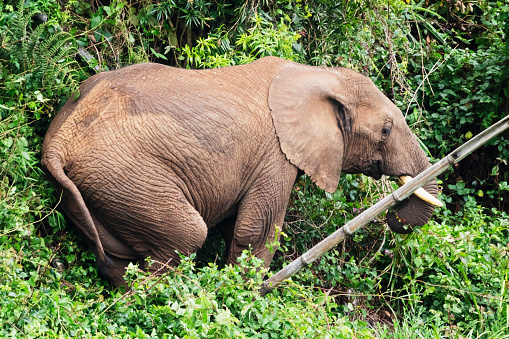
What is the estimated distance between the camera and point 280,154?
4.95 metres

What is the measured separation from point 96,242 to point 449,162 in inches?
88.3

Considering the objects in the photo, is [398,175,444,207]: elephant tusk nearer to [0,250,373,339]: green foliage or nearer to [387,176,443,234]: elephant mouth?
[387,176,443,234]: elephant mouth

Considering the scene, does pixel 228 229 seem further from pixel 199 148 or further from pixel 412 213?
pixel 412 213

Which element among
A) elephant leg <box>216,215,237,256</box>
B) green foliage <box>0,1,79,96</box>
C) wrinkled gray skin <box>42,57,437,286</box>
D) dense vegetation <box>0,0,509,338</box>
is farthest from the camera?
elephant leg <box>216,215,237,256</box>

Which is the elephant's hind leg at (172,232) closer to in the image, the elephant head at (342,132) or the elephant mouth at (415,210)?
the elephant head at (342,132)

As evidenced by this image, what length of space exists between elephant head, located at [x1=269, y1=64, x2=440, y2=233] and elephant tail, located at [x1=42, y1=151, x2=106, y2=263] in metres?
1.45

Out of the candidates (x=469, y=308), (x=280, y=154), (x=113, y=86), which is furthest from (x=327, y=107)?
(x=469, y=308)

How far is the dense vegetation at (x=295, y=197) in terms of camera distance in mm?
3982

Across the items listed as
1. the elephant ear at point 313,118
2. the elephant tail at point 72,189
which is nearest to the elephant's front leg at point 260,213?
the elephant ear at point 313,118

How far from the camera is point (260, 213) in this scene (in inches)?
193

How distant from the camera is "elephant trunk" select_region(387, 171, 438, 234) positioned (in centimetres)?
546

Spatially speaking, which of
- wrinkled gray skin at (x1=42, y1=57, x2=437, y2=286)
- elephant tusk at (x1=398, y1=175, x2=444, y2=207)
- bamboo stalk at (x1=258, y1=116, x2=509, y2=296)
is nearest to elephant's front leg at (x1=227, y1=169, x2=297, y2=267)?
Answer: wrinkled gray skin at (x1=42, y1=57, x2=437, y2=286)

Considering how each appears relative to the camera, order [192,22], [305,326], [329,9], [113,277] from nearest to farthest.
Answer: [305,326] < [113,277] < [192,22] < [329,9]

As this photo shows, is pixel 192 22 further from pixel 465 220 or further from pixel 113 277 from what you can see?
pixel 465 220
